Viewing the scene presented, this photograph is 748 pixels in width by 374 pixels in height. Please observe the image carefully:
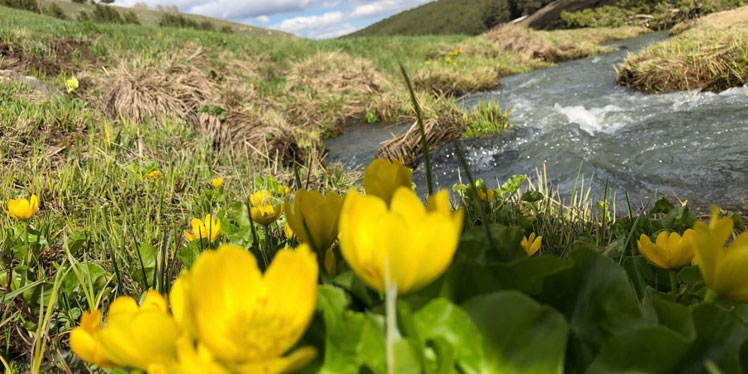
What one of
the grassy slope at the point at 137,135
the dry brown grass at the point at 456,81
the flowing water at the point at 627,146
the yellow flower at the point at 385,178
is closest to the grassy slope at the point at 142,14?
the grassy slope at the point at 137,135

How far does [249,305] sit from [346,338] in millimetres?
115

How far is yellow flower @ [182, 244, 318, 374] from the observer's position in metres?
0.39

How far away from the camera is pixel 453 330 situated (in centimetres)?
46

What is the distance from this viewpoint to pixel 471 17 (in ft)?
222

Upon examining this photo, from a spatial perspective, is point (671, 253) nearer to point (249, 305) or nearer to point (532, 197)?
point (249, 305)

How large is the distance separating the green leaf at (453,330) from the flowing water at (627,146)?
11.0 feet

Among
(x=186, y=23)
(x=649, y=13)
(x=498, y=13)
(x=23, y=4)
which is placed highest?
(x=23, y=4)

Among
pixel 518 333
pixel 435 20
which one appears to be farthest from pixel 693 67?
pixel 435 20

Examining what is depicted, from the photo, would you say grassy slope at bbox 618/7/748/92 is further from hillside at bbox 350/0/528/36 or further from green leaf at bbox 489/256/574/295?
hillside at bbox 350/0/528/36

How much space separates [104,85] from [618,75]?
8005 millimetres

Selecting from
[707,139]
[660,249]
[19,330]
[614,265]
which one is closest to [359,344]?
[614,265]

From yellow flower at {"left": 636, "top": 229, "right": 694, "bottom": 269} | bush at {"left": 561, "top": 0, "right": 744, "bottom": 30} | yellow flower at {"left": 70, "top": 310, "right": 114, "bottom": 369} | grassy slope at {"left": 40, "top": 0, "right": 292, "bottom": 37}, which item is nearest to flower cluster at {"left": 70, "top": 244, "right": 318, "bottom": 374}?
yellow flower at {"left": 70, "top": 310, "right": 114, "bottom": 369}

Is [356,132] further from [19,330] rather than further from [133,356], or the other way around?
[133,356]

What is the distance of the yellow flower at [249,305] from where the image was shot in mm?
387
